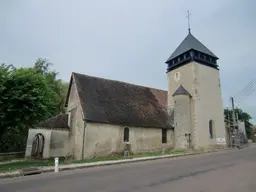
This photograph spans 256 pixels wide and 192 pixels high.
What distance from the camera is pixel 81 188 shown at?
291 inches

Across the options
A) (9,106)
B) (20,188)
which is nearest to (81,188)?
(20,188)

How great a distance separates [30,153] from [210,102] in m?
20.7

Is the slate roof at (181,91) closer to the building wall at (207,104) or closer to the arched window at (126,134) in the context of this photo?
the building wall at (207,104)

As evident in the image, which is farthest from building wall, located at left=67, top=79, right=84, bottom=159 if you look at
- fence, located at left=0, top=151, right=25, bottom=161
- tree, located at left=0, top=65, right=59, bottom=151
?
fence, located at left=0, top=151, right=25, bottom=161

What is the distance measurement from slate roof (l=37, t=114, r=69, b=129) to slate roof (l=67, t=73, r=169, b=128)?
3.95 metres

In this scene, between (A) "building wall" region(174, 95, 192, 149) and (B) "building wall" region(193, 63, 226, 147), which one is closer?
(A) "building wall" region(174, 95, 192, 149)

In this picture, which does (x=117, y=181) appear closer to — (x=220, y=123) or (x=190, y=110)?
(x=190, y=110)

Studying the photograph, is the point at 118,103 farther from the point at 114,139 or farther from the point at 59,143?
the point at 59,143

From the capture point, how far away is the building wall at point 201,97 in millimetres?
23000

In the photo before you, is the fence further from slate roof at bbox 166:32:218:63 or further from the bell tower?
slate roof at bbox 166:32:218:63

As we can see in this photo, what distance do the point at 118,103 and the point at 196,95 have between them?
8.91 m

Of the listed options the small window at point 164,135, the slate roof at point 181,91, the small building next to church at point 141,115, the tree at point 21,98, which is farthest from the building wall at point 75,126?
the slate roof at point 181,91

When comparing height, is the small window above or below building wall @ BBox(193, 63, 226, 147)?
below

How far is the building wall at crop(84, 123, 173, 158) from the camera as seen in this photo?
59.7ft
